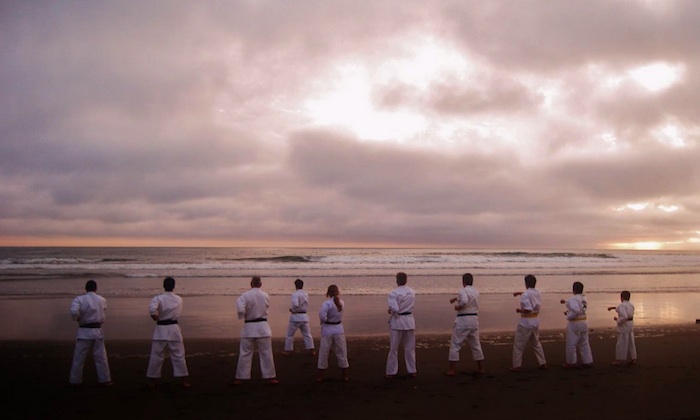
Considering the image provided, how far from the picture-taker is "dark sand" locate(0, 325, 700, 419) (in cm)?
728

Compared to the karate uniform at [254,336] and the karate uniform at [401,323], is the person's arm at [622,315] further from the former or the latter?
the karate uniform at [254,336]

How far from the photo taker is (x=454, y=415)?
711 cm

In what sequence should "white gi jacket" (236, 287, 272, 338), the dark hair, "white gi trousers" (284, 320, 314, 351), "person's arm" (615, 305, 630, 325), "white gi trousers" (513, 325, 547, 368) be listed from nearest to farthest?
"white gi jacket" (236, 287, 272, 338), the dark hair, "white gi trousers" (513, 325, 547, 368), "person's arm" (615, 305, 630, 325), "white gi trousers" (284, 320, 314, 351)

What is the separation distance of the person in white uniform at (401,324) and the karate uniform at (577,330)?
10.9ft

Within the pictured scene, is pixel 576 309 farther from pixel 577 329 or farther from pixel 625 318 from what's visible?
pixel 625 318

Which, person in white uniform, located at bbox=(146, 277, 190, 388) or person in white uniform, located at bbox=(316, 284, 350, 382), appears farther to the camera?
person in white uniform, located at bbox=(316, 284, 350, 382)

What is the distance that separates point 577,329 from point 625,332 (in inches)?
43.9

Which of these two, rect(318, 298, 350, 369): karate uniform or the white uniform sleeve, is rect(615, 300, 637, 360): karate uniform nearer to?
rect(318, 298, 350, 369): karate uniform

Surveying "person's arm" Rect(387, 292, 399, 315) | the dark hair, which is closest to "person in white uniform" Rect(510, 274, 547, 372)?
"person's arm" Rect(387, 292, 399, 315)

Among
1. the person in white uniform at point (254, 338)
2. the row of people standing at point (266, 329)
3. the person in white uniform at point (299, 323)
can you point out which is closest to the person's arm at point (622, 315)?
the row of people standing at point (266, 329)

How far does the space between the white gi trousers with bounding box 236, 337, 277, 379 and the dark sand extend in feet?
0.72

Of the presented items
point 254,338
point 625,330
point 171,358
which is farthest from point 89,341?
point 625,330

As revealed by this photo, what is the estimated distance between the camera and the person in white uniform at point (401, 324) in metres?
9.12

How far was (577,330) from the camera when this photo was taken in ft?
33.2
